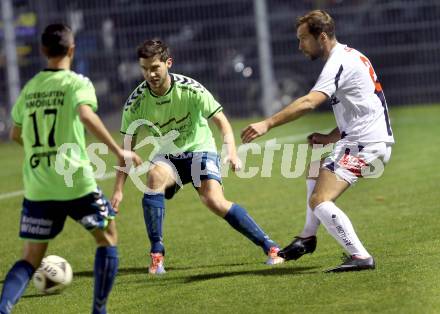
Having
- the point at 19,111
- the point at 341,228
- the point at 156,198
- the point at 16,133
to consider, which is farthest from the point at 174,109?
the point at 19,111

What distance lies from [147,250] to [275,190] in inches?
155

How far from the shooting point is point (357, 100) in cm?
871

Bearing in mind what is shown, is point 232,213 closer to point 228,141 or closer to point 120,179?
point 228,141

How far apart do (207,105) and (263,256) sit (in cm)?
136

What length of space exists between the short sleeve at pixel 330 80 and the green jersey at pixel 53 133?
199cm

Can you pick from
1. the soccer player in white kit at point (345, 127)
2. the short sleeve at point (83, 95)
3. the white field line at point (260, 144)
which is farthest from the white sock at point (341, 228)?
the white field line at point (260, 144)

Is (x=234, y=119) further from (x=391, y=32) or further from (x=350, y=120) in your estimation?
(x=350, y=120)

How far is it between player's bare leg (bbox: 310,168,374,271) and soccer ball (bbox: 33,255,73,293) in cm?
186

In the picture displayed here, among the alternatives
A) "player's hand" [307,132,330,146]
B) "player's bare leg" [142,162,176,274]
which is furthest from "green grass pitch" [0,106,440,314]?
"player's hand" [307,132,330,146]

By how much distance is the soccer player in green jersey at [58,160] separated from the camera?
7.04 meters

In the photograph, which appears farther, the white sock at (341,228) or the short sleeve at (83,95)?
the white sock at (341,228)

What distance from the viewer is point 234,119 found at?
2436 cm

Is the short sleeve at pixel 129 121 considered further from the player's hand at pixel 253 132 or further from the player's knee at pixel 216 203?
the player's hand at pixel 253 132

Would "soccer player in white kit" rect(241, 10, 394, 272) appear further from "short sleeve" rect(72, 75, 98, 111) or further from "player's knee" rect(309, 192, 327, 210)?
"short sleeve" rect(72, 75, 98, 111)
